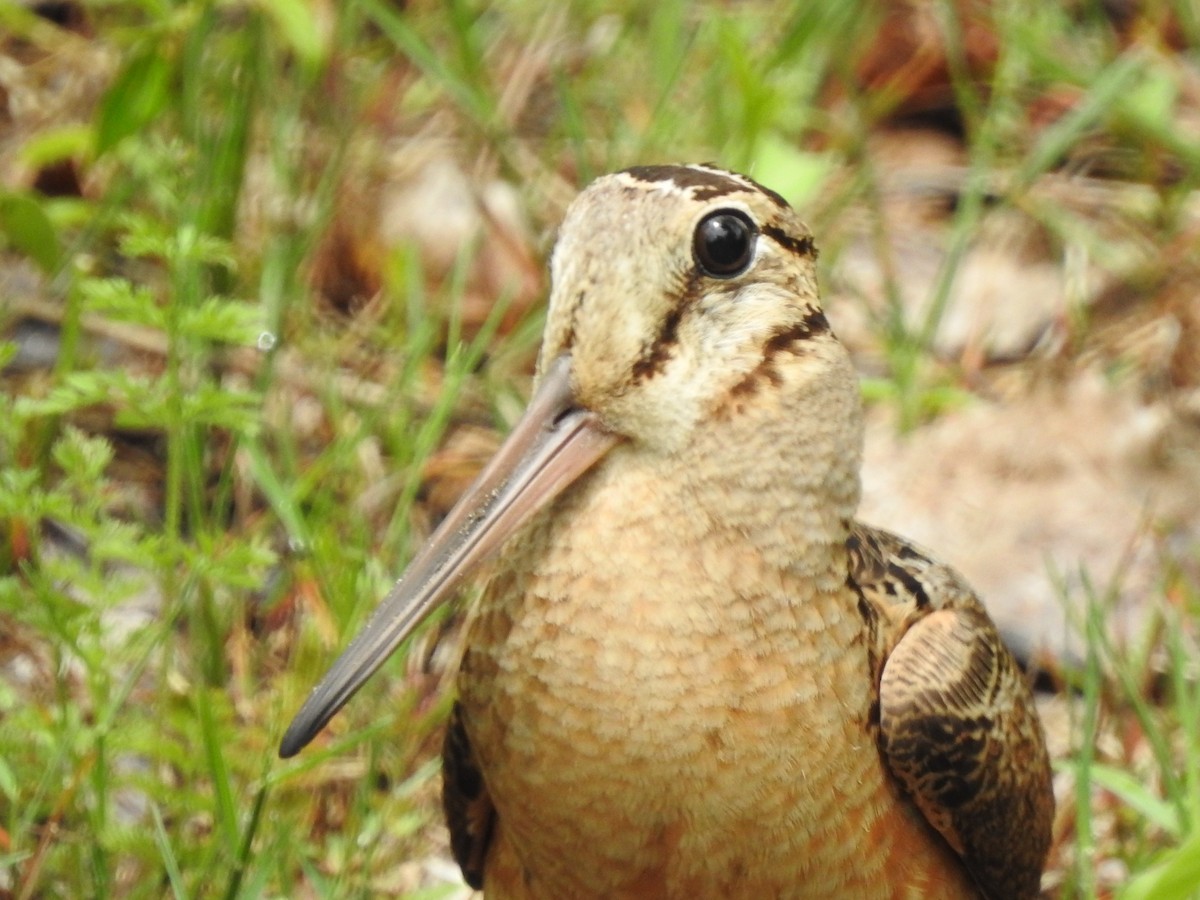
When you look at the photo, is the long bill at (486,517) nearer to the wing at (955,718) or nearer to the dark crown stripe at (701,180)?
the dark crown stripe at (701,180)

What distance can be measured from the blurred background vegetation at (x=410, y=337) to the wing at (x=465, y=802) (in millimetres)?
167

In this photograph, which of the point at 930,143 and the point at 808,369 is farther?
the point at 930,143

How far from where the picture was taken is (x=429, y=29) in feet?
15.3

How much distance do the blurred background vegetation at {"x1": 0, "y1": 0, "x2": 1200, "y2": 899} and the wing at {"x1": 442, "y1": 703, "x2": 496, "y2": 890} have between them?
0.17 meters

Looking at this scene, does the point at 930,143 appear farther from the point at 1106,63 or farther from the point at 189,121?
the point at 189,121

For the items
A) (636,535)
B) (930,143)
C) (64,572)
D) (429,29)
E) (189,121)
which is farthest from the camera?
(930,143)

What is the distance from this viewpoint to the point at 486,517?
2.26 m

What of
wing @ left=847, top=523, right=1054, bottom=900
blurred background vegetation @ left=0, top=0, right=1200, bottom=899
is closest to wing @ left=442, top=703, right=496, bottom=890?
blurred background vegetation @ left=0, top=0, right=1200, bottom=899

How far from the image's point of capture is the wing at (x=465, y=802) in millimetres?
2564

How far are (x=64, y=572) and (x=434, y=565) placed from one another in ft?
2.00

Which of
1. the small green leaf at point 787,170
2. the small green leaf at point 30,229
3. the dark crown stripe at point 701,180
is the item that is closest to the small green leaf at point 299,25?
the small green leaf at point 30,229

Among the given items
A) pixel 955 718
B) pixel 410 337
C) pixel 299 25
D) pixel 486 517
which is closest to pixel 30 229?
pixel 299 25

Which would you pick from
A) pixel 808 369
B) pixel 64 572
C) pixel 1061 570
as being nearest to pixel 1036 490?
pixel 1061 570

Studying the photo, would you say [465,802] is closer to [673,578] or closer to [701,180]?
[673,578]
